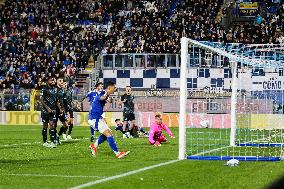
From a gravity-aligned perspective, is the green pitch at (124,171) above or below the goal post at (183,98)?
below

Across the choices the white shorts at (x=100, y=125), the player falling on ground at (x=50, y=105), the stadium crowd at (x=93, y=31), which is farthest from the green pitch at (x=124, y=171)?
the stadium crowd at (x=93, y=31)

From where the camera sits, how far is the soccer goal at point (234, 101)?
585 inches

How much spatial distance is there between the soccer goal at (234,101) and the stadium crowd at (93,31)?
10273 mm

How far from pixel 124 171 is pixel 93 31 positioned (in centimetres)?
3398

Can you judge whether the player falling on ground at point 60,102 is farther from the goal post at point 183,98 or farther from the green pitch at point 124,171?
the goal post at point 183,98

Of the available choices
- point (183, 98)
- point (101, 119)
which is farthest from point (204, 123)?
point (183, 98)

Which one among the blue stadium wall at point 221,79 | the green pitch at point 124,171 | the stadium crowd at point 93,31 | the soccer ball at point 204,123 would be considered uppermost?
the stadium crowd at point 93,31

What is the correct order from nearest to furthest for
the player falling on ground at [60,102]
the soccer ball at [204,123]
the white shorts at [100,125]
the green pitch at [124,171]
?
the green pitch at [124,171]
the white shorts at [100,125]
the player falling on ground at [60,102]
the soccer ball at [204,123]

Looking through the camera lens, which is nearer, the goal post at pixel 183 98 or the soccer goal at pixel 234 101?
the goal post at pixel 183 98

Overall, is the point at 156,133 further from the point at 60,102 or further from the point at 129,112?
the point at 129,112

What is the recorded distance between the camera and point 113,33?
43969 mm

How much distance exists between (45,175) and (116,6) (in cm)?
3714

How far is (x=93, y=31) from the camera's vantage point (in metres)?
44.8

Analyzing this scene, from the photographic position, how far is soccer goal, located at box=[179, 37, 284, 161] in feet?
48.8
